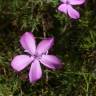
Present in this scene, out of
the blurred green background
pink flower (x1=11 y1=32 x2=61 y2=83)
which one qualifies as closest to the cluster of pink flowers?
pink flower (x1=11 y1=32 x2=61 y2=83)

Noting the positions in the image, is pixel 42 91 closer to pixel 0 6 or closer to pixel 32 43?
pixel 32 43

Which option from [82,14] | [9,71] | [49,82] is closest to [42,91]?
[49,82]

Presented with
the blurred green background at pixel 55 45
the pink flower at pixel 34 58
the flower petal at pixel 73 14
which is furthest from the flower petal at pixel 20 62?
the flower petal at pixel 73 14

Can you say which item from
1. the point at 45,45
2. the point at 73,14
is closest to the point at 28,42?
the point at 45,45

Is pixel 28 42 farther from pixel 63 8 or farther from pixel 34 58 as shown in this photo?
pixel 63 8

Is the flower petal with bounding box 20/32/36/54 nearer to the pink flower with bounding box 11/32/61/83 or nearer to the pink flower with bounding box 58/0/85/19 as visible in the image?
the pink flower with bounding box 11/32/61/83

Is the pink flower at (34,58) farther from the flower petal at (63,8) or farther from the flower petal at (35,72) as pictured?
the flower petal at (63,8)
